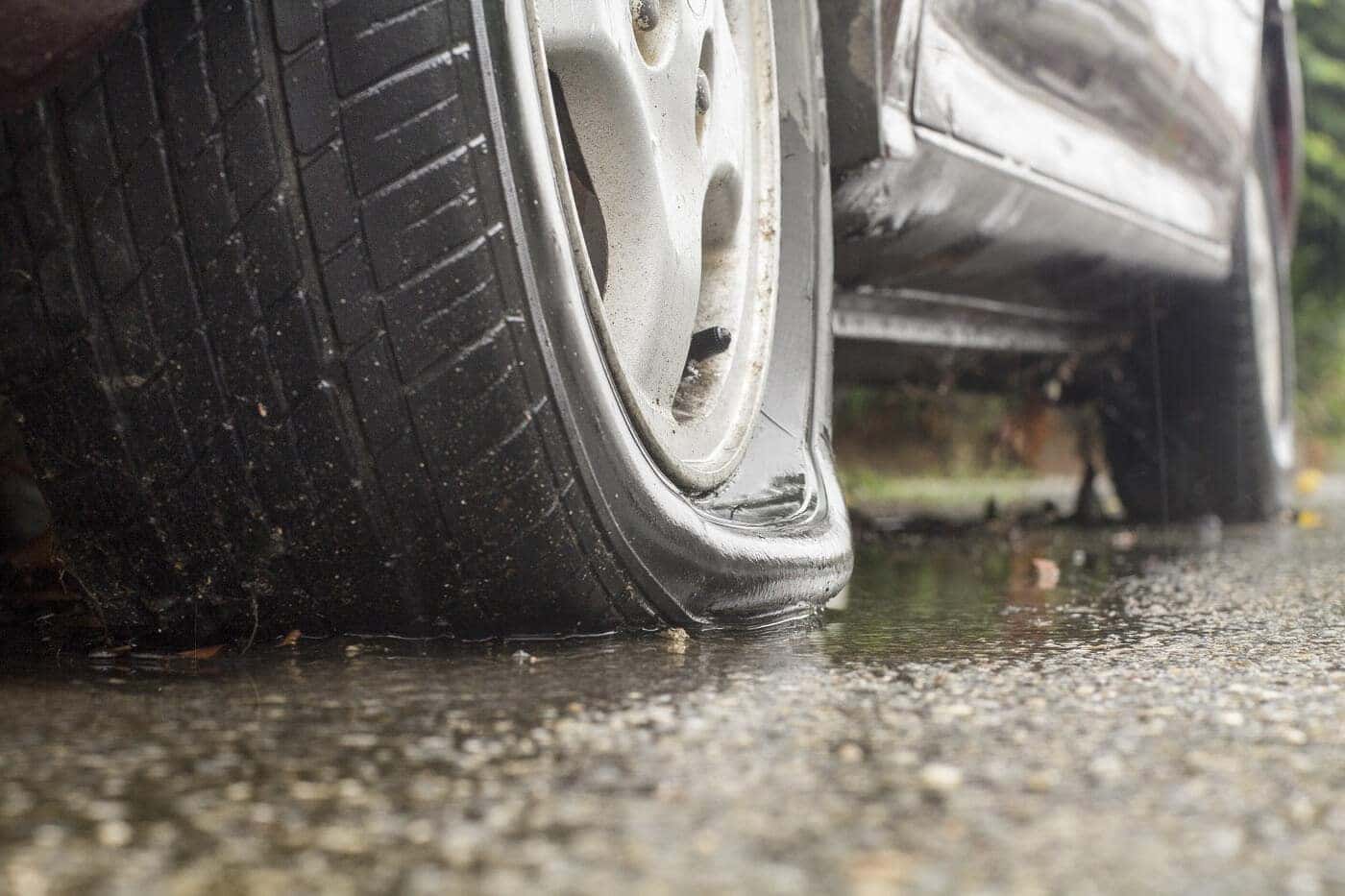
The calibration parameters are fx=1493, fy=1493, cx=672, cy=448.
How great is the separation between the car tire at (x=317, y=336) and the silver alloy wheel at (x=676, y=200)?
114mm

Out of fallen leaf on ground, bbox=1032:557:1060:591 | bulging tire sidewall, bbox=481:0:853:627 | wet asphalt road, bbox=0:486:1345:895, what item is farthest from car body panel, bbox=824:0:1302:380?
wet asphalt road, bbox=0:486:1345:895

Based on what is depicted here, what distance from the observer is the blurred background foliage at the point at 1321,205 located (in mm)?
8922

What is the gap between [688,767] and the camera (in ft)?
2.86

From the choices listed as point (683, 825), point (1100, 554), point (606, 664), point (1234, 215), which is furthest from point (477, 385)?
point (1234, 215)

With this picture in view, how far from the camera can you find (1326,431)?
11.6 metres

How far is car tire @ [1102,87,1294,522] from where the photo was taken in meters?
3.49

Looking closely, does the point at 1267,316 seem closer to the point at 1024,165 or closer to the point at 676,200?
the point at 1024,165

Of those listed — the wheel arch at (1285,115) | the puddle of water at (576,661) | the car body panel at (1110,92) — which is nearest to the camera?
the puddle of water at (576,661)

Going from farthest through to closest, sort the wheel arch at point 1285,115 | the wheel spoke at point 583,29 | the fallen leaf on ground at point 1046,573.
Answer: the wheel arch at point 1285,115, the fallen leaf on ground at point 1046,573, the wheel spoke at point 583,29

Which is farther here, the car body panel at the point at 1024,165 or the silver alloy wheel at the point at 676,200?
the car body panel at the point at 1024,165

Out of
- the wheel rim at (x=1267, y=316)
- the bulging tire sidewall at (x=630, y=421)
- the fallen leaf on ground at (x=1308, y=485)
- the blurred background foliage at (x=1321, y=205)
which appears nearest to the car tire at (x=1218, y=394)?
the wheel rim at (x=1267, y=316)

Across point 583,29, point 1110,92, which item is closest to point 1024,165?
point 1110,92

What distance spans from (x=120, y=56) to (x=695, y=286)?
2.22 feet

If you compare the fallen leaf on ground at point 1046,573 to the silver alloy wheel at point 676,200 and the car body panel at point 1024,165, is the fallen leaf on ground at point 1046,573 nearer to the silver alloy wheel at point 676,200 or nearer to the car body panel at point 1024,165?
the car body panel at point 1024,165
